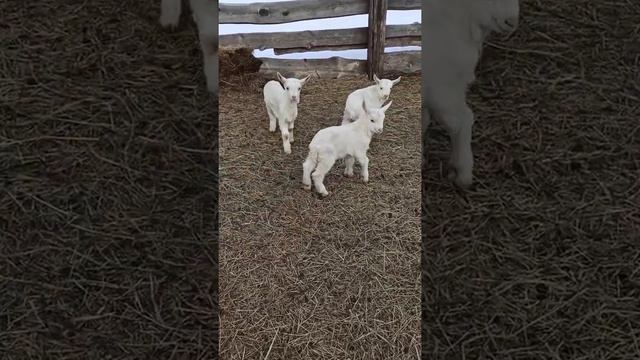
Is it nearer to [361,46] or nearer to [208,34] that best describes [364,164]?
[361,46]

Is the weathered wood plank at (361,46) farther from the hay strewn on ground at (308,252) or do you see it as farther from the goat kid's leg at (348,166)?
the goat kid's leg at (348,166)

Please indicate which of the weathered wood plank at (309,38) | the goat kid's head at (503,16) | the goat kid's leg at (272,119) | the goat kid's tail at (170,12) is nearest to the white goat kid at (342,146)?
the goat kid's leg at (272,119)

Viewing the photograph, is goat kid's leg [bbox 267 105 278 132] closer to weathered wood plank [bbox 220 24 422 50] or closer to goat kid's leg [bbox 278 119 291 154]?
goat kid's leg [bbox 278 119 291 154]

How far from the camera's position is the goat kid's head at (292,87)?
4.01ft

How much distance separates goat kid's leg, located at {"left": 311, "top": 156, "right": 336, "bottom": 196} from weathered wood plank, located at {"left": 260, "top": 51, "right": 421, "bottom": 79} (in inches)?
9.8

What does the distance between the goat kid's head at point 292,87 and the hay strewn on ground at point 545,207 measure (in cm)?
36

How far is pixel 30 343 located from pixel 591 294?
143cm

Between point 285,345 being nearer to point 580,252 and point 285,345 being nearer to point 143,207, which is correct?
point 143,207

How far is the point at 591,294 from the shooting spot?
1.27 m

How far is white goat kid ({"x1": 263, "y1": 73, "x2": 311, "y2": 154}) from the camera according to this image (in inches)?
47.3

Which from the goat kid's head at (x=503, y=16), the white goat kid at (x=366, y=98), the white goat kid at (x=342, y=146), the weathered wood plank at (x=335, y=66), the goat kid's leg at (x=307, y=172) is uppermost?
the goat kid's head at (x=503, y=16)

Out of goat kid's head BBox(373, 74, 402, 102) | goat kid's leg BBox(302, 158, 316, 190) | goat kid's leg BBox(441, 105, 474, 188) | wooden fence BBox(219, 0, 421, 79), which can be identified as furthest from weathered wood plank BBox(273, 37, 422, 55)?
goat kid's leg BBox(302, 158, 316, 190)

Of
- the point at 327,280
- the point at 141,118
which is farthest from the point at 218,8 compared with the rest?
the point at 327,280

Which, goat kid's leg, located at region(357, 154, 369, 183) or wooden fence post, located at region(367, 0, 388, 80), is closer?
goat kid's leg, located at region(357, 154, 369, 183)
